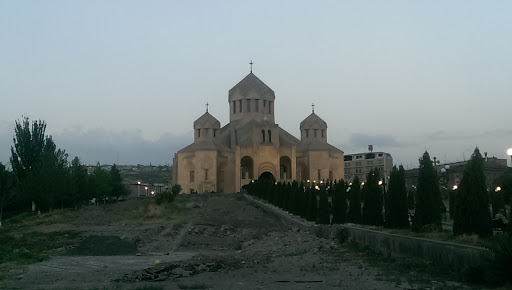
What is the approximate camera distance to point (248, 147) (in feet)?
161

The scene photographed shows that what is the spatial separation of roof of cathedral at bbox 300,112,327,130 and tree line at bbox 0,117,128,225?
19853 mm

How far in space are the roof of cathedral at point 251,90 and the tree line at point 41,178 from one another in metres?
15.2

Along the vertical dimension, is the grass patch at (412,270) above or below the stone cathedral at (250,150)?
below

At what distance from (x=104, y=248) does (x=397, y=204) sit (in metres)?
10.8

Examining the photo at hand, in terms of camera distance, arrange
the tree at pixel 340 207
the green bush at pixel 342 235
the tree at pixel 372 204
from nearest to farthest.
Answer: the green bush at pixel 342 235
the tree at pixel 372 204
the tree at pixel 340 207

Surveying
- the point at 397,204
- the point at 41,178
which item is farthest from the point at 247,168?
the point at 397,204

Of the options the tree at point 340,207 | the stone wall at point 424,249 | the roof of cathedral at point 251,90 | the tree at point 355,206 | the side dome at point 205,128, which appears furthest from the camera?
the roof of cathedral at point 251,90

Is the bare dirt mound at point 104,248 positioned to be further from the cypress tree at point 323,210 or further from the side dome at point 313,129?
the side dome at point 313,129

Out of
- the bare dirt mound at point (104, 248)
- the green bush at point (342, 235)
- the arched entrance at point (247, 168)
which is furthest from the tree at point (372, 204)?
the arched entrance at point (247, 168)

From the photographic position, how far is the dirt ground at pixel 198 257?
32.2 ft

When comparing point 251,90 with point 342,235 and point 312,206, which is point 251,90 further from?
point 342,235

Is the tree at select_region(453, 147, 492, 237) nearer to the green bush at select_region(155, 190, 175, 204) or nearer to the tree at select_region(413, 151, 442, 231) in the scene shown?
the tree at select_region(413, 151, 442, 231)

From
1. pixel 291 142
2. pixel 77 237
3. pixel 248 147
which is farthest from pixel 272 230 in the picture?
pixel 291 142

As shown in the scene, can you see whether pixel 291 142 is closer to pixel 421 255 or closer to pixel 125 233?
pixel 125 233
